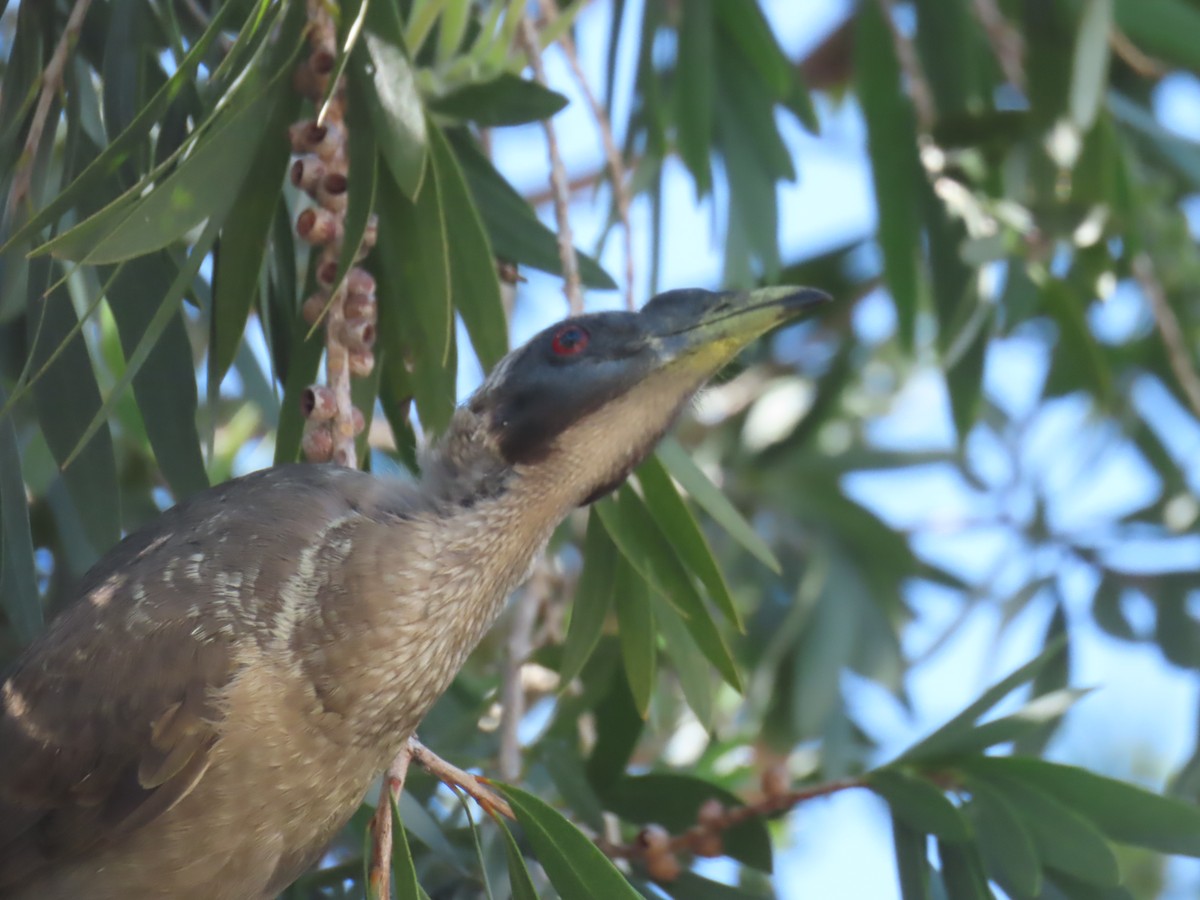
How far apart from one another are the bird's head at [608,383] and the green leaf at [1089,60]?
1.21 m

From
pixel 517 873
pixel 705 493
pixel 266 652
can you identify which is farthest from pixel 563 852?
pixel 705 493

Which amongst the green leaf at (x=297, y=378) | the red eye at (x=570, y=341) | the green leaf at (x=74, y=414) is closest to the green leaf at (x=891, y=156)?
the red eye at (x=570, y=341)

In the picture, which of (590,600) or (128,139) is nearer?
(128,139)

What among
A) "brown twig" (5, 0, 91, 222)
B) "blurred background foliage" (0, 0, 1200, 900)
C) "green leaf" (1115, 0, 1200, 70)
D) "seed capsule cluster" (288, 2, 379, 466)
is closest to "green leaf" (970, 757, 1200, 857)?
"blurred background foliage" (0, 0, 1200, 900)

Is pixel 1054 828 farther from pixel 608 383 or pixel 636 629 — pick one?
pixel 608 383

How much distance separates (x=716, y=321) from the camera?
2309mm

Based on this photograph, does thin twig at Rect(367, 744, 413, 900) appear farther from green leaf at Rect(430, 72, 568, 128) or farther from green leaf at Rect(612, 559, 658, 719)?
green leaf at Rect(430, 72, 568, 128)

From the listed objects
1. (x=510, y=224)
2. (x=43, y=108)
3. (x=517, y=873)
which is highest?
(x=43, y=108)

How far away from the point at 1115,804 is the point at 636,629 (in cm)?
80

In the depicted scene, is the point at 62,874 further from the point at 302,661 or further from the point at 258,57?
the point at 258,57

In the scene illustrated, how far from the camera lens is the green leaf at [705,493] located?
258 cm

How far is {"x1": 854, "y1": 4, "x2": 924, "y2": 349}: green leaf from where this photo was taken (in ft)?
12.2

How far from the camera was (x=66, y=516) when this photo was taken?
283 cm

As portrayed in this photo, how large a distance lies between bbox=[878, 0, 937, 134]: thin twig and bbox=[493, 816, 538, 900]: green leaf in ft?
6.84
